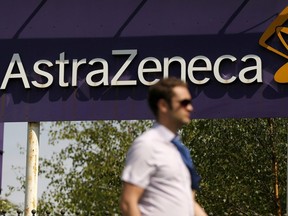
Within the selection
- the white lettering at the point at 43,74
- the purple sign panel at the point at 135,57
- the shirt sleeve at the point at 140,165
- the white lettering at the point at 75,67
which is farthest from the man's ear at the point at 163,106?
the white lettering at the point at 43,74

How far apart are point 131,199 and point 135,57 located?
955cm

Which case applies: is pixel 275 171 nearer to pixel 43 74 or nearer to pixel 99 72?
pixel 99 72

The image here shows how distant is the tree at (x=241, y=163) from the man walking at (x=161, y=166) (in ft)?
71.3

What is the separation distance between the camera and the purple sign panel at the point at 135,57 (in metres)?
13.9

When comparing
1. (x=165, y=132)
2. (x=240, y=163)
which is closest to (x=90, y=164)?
(x=240, y=163)

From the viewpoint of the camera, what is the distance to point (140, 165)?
15.6 feet

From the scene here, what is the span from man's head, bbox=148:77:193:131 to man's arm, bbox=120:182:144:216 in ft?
1.48

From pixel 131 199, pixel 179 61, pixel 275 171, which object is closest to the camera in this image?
pixel 131 199

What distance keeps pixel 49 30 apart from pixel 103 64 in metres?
1.10

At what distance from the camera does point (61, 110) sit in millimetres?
14336

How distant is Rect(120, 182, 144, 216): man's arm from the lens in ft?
15.5

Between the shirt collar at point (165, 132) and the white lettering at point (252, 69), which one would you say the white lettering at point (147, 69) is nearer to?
the white lettering at point (252, 69)

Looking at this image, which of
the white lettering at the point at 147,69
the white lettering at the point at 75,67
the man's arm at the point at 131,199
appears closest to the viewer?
the man's arm at the point at 131,199

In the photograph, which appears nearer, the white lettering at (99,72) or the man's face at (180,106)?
the man's face at (180,106)
